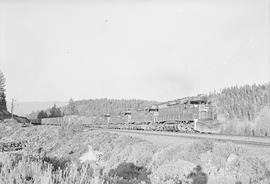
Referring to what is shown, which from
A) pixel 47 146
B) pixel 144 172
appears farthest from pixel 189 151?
pixel 47 146

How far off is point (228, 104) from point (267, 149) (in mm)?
27823

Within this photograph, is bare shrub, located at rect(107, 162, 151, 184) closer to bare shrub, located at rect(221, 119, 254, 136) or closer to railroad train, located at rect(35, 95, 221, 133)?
railroad train, located at rect(35, 95, 221, 133)

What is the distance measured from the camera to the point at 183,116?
26.8 meters

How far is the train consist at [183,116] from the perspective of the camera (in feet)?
78.6

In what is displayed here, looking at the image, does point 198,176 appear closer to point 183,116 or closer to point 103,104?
point 183,116

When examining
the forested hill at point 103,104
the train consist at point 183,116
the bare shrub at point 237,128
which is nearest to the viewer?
the train consist at point 183,116

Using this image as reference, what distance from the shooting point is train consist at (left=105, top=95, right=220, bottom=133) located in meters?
24.0

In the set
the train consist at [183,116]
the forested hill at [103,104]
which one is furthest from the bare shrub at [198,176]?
the forested hill at [103,104]

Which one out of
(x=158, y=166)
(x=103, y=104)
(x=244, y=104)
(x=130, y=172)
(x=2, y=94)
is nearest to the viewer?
(x=158, y=166)

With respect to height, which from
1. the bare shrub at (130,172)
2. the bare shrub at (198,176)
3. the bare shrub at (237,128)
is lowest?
the bare shrub at (130,172)

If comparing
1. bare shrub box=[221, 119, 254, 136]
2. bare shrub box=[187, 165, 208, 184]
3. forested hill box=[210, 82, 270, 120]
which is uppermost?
forested hill box=[210, 82, 270, 120]

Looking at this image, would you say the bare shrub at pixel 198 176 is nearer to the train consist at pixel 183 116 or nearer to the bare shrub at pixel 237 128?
the train consist at pixel 183 116

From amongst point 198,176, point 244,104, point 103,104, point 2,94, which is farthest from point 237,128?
point 103,104

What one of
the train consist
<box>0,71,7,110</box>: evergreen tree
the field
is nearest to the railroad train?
the train consist
